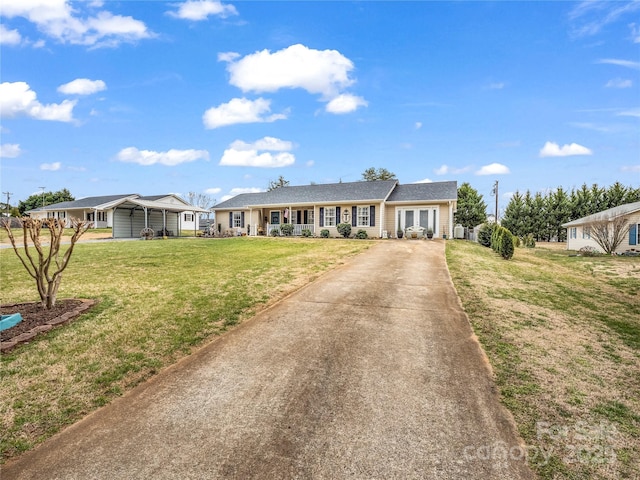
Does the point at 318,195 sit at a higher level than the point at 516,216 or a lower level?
higher

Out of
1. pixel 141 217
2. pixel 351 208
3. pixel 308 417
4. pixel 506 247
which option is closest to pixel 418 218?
pixel 351 208

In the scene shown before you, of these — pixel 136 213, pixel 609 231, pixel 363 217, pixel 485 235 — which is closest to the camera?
pixel 485 235

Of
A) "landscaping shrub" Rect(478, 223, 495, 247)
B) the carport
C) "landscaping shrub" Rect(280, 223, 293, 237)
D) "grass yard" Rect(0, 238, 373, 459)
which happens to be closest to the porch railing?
"landscaping shrub" Rect(280, 223, 293, 237)

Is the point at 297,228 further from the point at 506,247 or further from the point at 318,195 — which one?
the point at 506,247

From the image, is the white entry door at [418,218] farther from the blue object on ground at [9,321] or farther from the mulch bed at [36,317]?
the blue object on ground at [9,321]

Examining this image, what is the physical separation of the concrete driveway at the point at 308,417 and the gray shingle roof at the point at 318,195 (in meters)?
20.9

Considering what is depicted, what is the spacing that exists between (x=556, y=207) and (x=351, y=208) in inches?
983

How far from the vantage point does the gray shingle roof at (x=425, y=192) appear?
80.3 ft

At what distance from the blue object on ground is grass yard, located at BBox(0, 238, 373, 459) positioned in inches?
31.1

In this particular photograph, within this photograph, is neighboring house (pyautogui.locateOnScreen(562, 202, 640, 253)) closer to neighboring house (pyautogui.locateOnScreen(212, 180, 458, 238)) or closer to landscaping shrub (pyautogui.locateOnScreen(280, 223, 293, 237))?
neighboring house (pyautogui.locateOnScreen(212, 180, 458, 238))

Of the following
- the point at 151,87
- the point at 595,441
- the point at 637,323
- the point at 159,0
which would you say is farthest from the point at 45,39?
the point at 637,323

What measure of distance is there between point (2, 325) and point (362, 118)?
26.9 meters

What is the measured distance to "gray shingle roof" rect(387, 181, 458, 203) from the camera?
963 inches

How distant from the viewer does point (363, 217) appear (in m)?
26.0
